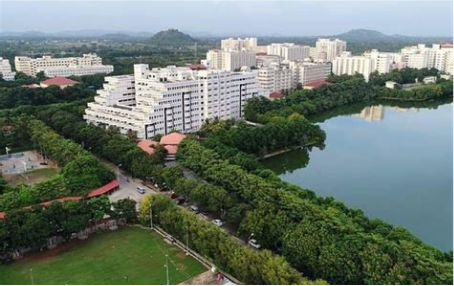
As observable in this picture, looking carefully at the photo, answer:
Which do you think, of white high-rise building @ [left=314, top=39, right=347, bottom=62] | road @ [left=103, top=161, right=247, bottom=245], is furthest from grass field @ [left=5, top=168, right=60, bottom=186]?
white high-rise building @ [left=314, top=39, right=347, bottom=62]

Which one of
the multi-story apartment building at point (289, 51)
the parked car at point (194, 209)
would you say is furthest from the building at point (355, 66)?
the parked car at point (194, 209)

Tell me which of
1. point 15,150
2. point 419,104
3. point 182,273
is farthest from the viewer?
point 419,104

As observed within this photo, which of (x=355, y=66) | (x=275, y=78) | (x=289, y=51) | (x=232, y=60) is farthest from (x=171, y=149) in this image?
(x=289, y=51)

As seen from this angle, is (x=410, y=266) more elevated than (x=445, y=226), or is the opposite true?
(x=410, y=266)

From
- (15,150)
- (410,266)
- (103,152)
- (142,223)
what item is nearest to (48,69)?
(15,150)

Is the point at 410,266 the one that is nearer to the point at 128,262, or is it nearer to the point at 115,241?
the point at 128,262

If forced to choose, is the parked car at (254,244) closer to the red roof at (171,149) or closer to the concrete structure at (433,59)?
the red roof at (171,149)
